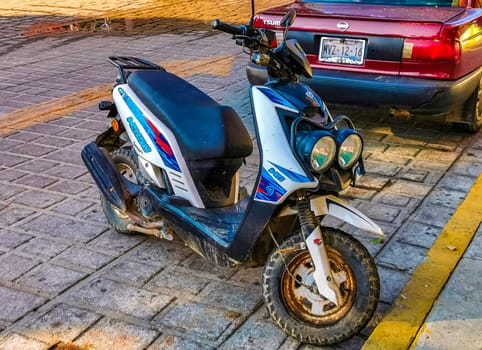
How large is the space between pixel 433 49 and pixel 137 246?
9.35ft

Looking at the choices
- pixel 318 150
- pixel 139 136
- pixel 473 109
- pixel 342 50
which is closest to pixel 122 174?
pixel 139 136

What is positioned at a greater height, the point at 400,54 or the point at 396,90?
the point at 400,54

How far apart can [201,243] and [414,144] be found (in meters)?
3.04

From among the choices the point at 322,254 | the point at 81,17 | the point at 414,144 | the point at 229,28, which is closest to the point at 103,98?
the point at 414,144

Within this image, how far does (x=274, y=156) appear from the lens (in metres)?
3.15

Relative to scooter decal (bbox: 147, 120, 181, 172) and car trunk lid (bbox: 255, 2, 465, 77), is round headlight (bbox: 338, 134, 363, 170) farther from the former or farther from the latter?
car trunk lid (bbox: 255, 2, 465, 77)

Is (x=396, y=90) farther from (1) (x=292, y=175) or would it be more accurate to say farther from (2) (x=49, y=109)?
(2) (x=49, y=109)

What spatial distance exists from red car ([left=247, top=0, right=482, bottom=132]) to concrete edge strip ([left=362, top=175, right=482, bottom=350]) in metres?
1.11

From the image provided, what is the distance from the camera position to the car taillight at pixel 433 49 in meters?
5.35

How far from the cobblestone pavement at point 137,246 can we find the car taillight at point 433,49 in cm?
86

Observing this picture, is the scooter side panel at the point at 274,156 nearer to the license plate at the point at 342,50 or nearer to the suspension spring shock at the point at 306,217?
the suspension spring shock at the point at 306,217

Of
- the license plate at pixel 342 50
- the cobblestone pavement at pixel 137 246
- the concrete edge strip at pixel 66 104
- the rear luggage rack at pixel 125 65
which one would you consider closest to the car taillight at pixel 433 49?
the license plate at pixel 342 50

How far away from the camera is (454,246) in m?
4.16

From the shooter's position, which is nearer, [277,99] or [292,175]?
[292,175]
